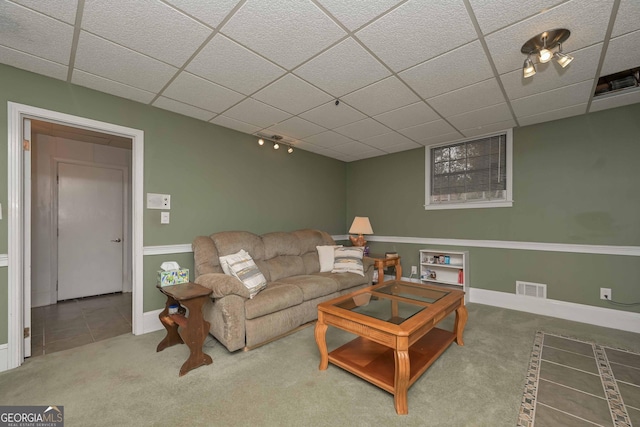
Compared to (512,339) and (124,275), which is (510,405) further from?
(124,275)

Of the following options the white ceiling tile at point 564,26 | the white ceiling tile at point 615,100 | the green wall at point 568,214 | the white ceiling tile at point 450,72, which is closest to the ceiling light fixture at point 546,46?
the white ceiling tile at point 564,26

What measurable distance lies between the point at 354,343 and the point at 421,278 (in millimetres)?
2254

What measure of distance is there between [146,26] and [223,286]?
202 cm

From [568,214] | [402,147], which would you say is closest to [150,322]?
[402,147]

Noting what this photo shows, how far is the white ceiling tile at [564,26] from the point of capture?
1627mm

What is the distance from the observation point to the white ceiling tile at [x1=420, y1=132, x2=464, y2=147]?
398 cm

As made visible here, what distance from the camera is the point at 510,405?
1.80 meters

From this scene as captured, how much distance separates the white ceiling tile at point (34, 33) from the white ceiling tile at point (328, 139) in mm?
2723

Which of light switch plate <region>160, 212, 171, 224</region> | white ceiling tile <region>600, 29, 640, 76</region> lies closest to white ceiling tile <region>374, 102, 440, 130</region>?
white ceiling tile <region>600, 29, 640, 76</region>

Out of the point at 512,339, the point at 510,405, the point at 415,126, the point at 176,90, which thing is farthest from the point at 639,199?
the point at 176,90

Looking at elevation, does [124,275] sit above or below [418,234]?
below

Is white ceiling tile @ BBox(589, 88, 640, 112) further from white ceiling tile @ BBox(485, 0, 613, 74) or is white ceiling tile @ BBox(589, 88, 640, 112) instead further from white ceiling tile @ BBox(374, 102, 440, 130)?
white ceiling tile @ BBox(374, 102, 440, 130)

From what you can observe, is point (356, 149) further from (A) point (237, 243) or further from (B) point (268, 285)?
(B) point (268, 285)

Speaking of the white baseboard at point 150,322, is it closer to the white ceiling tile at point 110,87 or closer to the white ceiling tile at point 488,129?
the white ceiling tile at point 110,87
